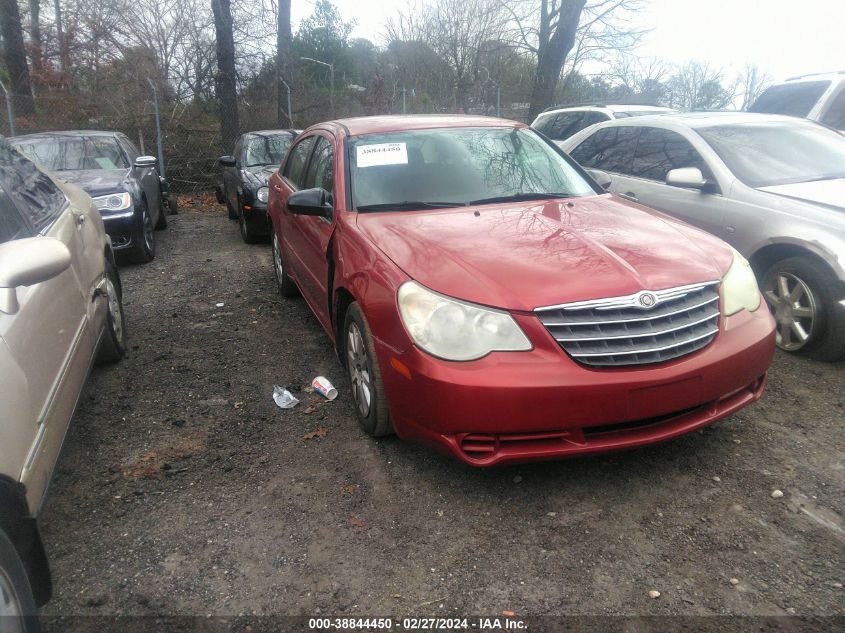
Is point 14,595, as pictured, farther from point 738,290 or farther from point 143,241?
point 143,241

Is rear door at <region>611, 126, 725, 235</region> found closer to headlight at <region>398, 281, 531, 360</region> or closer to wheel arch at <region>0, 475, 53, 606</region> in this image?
headlight at <region>398, 281, 531, 360</region>

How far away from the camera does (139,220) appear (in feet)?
24.9

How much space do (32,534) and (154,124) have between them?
43.6ft

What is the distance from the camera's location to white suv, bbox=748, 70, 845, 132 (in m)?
8.06

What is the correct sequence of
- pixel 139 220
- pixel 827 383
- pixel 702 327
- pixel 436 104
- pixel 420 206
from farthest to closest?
pixel 436 104 → pixel 139 220 → pixel 827 383 → pixel 420 206 → pixel 702 327

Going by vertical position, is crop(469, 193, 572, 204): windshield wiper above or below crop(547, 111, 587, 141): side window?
below

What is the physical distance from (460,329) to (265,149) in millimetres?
7860

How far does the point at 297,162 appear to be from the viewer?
5.44 m

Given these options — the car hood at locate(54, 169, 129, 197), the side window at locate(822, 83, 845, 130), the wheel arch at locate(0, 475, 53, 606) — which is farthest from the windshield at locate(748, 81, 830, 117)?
the wheel arch at locate(0, 475, 53, 606)

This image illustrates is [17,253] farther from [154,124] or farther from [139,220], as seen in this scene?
[154,124]

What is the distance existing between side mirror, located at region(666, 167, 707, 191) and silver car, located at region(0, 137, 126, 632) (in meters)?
4.22

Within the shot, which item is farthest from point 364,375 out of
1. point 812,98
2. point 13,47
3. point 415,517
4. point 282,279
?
point 13,47

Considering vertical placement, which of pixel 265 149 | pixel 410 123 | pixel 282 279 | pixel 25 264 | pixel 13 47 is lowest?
pixel 282 279

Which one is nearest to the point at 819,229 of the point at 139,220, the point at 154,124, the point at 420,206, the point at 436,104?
the point at 420,206
